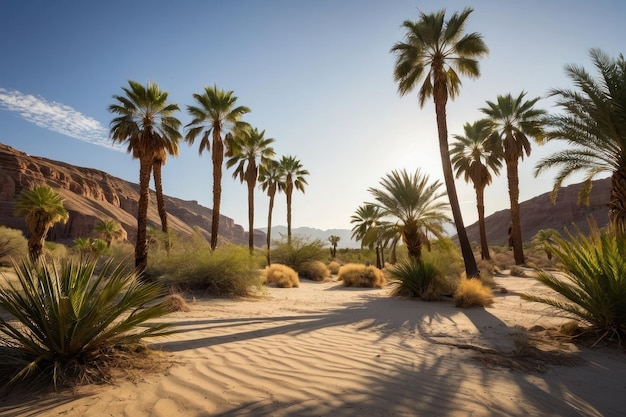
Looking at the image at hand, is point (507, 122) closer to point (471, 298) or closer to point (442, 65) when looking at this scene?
point (442, 65)

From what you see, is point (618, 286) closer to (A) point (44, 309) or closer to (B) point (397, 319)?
(B) point (397, 319)

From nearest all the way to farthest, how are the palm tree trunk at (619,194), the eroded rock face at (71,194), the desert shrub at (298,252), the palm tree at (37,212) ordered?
the palm tree trunk at (619,194), the palm tree at (37,212), the desert shrub at (298,252), the eroded rock face at (71,194)

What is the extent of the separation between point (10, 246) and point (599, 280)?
28.0 metres

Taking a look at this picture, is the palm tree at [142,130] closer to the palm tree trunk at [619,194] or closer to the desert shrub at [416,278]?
the desert shrub at [416,278]

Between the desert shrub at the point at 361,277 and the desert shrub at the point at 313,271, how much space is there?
314cm

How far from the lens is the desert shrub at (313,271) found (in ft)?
69.5

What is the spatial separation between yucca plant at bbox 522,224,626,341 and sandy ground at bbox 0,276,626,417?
0.53m

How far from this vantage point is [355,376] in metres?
3.86

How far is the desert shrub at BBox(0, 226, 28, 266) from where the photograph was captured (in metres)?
19.4

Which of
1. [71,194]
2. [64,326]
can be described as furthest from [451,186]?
[71,194]

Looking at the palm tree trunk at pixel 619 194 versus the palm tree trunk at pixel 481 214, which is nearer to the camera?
the palm tree trunk at pixel 619 194

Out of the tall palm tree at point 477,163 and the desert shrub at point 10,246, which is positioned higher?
the tall palm tree at point 477,163

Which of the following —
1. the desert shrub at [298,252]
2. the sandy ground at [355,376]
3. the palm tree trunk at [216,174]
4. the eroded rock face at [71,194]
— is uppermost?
the eroded rock face at [71,194]

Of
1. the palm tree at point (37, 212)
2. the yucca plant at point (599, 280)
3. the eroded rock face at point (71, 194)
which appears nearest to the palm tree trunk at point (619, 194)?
the yucca plant at point (599, 280)
